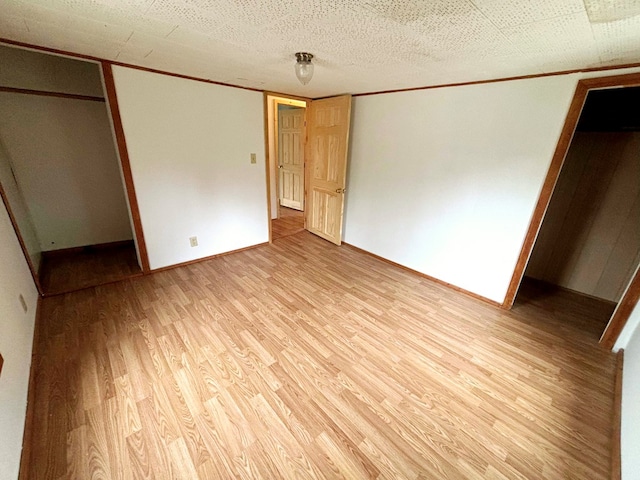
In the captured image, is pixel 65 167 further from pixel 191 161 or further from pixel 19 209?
pixel 191 161

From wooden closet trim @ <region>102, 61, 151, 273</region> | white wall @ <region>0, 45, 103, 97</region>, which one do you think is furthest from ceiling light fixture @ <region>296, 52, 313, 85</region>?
white wall @ <region>0, 45, 103, 97</region>

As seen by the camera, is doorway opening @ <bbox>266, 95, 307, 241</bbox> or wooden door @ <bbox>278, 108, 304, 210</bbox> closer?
doorway opening @ <bbox>266, 95, 307, 241</bbox>

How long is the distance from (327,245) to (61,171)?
3.42 m

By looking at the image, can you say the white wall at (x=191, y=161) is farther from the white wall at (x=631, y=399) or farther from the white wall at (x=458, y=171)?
the white wall at (x=631, y=399)

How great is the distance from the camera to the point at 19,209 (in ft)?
8.28

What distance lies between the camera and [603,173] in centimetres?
253

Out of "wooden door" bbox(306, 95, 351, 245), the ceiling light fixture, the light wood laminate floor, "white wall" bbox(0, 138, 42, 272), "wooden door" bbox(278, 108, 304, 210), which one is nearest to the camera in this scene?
the light wood laminate floor

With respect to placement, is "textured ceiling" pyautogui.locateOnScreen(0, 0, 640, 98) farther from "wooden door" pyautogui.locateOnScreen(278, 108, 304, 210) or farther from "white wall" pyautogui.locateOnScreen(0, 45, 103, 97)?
"wooden door" pyautogui.locateOnScreen(278, 108, 304, 210)

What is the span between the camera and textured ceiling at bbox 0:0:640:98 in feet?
3.69

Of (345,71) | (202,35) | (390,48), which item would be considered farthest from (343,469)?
(345,71)

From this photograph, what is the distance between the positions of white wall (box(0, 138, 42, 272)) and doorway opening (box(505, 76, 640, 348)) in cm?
470

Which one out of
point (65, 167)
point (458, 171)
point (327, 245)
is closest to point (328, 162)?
point (327, 245)

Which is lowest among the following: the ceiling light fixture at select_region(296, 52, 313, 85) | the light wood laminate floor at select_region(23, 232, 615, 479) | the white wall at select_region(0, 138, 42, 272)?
the light wood laminate floor at select_region(23, 232, 615, 479)

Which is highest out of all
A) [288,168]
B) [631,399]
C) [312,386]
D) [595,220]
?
[288,168]
